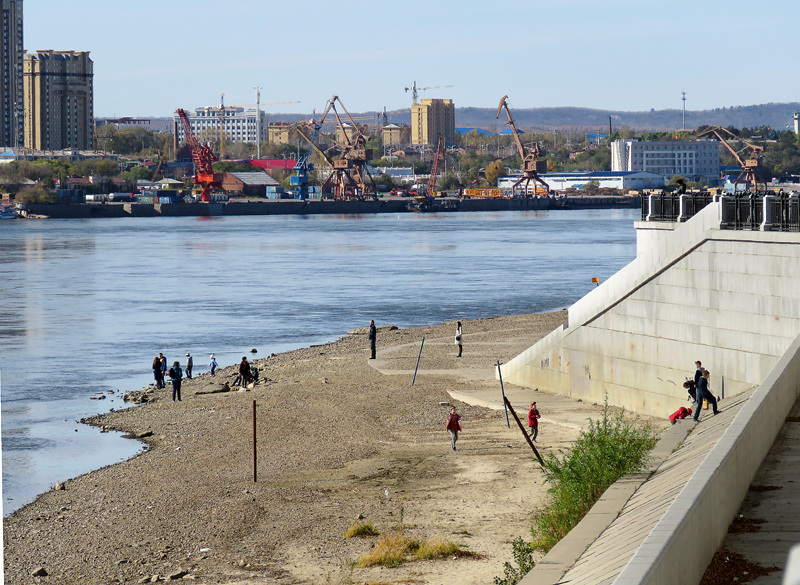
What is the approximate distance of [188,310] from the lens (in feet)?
200

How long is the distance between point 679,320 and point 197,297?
5118cm

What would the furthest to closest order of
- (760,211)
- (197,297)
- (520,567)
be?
(197,297) < (760,211) < (520,567)

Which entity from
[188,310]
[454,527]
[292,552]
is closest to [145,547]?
[292,552]

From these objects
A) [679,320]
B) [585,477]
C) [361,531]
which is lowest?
[361,531]

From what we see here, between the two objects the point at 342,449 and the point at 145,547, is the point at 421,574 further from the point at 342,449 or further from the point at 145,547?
the point at 342,449

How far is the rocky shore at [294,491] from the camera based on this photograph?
15219 millimetres

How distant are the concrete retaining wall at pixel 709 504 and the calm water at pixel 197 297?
14.6m

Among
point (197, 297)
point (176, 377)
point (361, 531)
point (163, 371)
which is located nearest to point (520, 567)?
point (361, 531)

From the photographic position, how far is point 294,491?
18.9 meters

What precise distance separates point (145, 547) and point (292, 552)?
2.60 metres

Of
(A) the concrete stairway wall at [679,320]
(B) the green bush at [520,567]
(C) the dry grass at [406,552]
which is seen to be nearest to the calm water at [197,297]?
(C) the dry grass at [406,552]

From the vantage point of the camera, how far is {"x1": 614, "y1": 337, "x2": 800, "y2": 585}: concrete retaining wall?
6859 mm

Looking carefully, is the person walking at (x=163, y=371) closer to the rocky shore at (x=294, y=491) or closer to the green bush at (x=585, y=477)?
the rocky shore at (x=294, y=491)

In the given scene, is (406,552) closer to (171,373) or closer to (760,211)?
(760,211)
